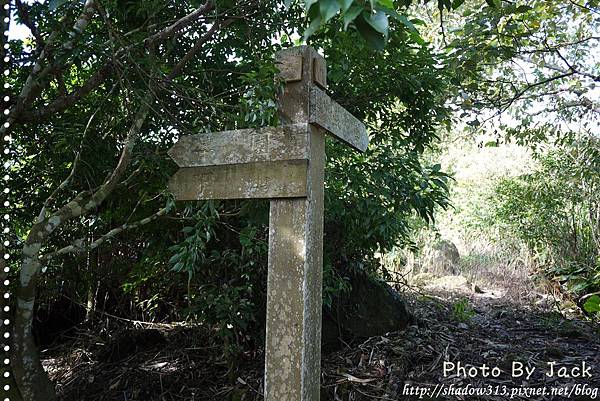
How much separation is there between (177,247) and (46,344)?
2.20 m

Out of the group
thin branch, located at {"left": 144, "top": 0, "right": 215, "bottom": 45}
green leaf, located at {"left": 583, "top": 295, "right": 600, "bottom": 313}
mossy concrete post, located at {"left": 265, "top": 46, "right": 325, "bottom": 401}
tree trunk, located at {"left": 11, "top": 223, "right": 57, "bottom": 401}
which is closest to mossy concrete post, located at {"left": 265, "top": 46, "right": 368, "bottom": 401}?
mossy concrete post, located at {"left": 265, "top": 46, "right": 325, "bottom": 401}

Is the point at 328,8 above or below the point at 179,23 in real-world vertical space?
below

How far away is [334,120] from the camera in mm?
1956

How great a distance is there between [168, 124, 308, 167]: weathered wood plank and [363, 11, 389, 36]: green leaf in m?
0.90

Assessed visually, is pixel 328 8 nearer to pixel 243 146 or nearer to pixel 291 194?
pixel 291 194

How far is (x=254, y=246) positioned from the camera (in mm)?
2758

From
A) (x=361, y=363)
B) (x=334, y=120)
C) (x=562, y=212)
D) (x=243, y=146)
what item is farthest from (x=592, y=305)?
(x=243, y=146)

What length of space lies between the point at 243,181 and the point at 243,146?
0.14 metres

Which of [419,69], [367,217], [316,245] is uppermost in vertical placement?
[419,69]

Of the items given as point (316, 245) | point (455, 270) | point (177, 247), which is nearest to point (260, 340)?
point (177, 247)

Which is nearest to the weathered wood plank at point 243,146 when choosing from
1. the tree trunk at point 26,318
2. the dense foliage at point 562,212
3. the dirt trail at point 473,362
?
the tree trunk at point 26,318

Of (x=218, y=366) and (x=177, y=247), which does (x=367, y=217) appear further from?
(x=218, y=366)

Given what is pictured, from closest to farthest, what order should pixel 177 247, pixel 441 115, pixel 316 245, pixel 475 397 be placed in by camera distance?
pixel 316 245 < pixel 177 247 < pixel 475 397 < pixel 441 115

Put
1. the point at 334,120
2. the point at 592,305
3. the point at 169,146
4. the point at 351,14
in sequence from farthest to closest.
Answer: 1. the point at 592,305
2. the point at 169,146
3. the point at 334,120
4. the point at 351,14
